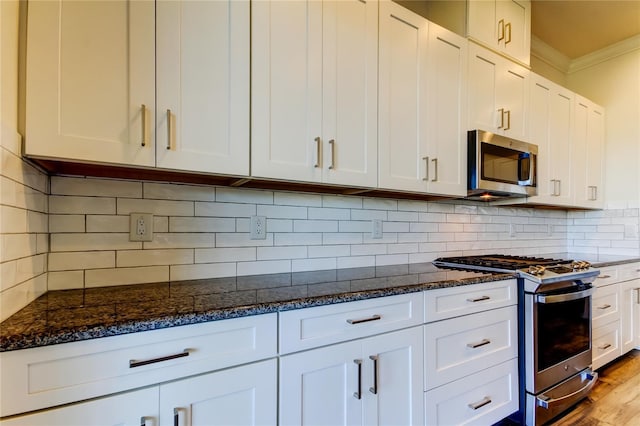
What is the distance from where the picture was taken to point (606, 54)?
3281 mm

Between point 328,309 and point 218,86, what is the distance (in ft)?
3.10

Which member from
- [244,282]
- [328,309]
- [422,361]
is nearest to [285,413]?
[328,309]

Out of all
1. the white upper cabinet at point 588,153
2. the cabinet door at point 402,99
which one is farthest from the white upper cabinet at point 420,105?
the white upper cabinet at point 588,153

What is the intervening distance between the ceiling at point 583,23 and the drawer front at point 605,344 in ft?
8.28

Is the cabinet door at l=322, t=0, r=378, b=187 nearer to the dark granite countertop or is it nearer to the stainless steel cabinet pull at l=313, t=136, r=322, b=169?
the stainless steel cabinet pull at l=313, t=136, r=322, b=169

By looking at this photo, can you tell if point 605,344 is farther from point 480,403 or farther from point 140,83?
point 140,83

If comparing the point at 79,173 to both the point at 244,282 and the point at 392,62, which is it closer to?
the point at 244,282

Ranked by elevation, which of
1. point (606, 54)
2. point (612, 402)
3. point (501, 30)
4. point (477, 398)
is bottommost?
point (612, 402)

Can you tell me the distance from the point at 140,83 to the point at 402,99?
1263 millimetres

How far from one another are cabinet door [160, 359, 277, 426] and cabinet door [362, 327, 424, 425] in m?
0.41

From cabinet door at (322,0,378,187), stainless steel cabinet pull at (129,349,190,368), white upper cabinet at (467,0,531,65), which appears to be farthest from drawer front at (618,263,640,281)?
stainless steel cabinet pull at (129,349,190,368)

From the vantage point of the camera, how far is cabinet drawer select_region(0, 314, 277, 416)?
31.2 inches

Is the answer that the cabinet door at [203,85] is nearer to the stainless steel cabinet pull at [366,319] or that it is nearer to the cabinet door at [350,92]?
the cabinet door at [350,92]

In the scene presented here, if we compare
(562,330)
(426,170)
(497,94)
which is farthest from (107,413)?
(497,94)
